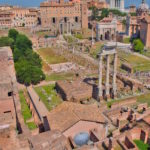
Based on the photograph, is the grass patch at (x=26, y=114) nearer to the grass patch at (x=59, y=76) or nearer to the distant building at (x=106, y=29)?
the grass patch at (x=59, y=76)

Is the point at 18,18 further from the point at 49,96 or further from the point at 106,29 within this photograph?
the point at 49,96

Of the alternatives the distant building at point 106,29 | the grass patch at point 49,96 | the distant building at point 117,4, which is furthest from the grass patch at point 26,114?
the distant building at point 117,4

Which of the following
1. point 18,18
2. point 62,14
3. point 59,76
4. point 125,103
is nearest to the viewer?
point 125,103

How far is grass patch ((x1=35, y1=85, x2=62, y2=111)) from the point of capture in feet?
118

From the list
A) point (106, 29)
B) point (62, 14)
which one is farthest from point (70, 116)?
point (62, 14)

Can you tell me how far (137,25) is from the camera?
86.5m

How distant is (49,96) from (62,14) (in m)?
82.9

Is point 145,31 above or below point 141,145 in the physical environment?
above

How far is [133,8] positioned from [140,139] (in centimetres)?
14446

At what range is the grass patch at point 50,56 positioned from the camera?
61125 millimetres

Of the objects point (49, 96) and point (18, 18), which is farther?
point (18, 18)

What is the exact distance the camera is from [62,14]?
11294cm

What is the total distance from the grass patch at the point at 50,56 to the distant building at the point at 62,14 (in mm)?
36604

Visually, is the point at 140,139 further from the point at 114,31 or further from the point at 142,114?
the point at 114,31
